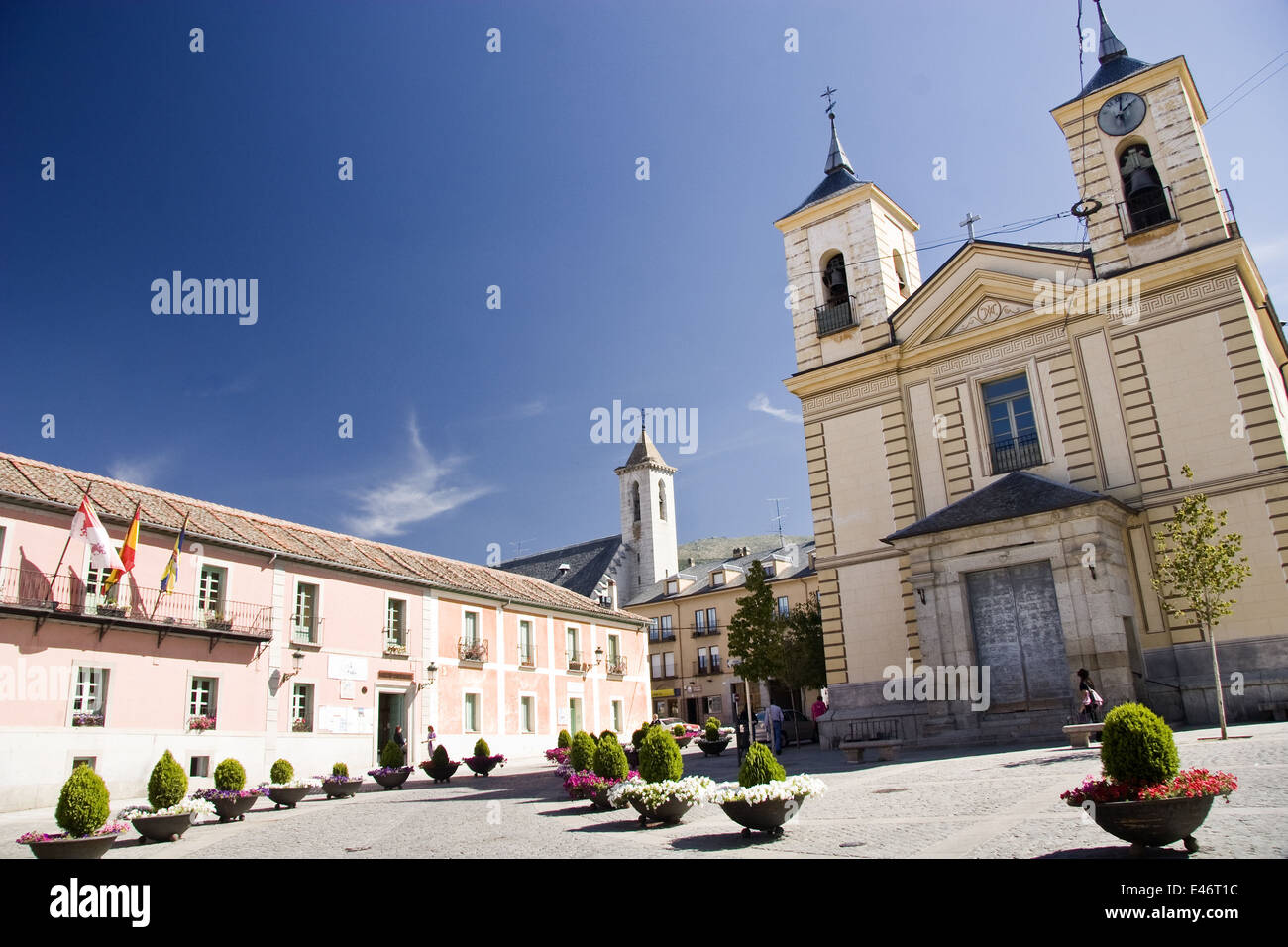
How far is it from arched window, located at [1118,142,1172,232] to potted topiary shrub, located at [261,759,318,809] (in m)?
23.4

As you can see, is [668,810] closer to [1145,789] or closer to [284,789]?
[1145,789]

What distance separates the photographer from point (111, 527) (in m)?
22.4

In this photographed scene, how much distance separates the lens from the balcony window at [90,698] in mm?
20281

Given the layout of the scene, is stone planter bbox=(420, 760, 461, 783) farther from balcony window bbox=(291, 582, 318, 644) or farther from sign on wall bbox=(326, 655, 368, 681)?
balcony window bbox=(291, 582, 318, 644)

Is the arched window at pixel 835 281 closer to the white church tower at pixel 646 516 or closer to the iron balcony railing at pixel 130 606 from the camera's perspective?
the iron balcony railing at pixel 130 606

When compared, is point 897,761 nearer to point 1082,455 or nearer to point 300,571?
point 1082,455

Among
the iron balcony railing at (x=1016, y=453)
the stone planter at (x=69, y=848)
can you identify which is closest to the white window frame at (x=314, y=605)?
the stone planter at (x=69, y=848)

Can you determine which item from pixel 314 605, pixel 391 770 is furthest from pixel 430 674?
pixel 391 770

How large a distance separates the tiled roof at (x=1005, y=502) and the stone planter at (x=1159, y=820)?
13144mm

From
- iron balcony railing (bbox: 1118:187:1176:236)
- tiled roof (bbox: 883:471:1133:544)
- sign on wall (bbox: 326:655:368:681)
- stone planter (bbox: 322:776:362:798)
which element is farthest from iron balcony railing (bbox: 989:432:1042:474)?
sign on wall (bbox: 326:655:368:681)

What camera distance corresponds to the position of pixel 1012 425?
22.4 metres

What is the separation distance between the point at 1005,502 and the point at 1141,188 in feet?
28.8
